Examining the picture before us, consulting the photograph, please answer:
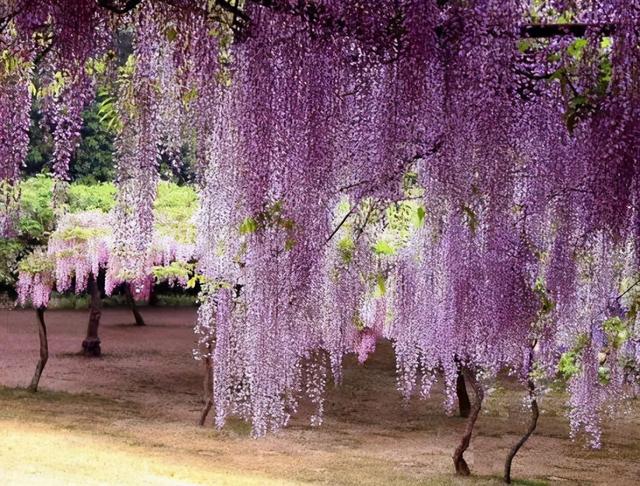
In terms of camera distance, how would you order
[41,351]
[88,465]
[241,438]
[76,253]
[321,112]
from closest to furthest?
[321,112] → [88,465] → [241,438] → [41,351] → [76,253]

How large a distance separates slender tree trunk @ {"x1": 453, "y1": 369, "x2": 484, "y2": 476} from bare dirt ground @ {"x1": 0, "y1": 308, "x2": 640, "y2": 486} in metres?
0.13

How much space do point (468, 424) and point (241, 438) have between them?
302 centimetres

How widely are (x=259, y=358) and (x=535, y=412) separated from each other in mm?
5056

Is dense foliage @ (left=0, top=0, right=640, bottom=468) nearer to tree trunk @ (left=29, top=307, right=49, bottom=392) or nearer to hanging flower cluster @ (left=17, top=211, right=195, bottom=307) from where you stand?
tree trunk @ (left=29, top=307, right=49, bottom=392)

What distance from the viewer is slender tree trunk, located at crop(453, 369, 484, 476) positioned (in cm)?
743

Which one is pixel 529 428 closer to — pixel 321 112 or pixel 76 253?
pixel 321 112

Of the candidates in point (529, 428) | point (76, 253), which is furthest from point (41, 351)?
point (529, 428)

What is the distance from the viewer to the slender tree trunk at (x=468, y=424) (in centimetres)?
743

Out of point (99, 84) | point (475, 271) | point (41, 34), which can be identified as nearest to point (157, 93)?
point (99, 84)

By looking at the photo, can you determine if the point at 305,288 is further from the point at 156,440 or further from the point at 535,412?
the point at 156,440

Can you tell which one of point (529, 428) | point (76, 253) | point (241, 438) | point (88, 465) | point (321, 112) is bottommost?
point (241, 438)

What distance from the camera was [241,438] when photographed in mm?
9922

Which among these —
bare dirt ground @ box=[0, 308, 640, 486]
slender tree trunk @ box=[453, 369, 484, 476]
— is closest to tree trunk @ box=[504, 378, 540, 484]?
bare dirt ground @ box=[0, 308, 640, 486]

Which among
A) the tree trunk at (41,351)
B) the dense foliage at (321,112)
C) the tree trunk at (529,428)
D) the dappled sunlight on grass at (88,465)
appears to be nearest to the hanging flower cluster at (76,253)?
the tree trunk at (41,351)
